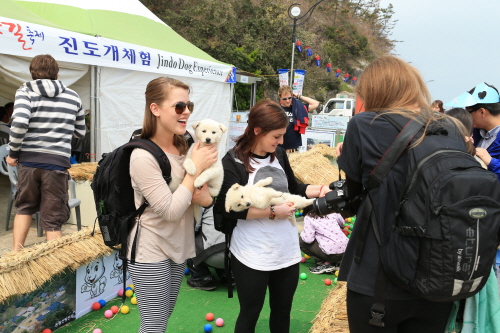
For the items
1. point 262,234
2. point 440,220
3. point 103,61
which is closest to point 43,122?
point 262,234

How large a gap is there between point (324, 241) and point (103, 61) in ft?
17.0

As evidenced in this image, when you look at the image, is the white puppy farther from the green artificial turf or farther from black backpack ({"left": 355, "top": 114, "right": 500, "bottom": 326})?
the green artificial turf

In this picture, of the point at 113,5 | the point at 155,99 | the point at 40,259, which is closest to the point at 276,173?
the point at 155,99

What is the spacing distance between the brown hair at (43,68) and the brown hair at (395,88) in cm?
363

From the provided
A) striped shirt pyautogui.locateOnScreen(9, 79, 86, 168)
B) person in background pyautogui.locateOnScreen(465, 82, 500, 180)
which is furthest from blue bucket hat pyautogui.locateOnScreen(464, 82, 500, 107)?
striped shirt pyautogui.locateOnScreen(9, 79, 86, 168)

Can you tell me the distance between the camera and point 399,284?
1.51 metres

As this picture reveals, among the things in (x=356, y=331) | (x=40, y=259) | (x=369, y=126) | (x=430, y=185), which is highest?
(x=369, y=126)

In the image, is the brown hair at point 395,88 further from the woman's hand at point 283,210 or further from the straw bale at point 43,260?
the straw bale at point 43,260

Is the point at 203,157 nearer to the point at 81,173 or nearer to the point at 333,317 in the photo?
the point at 333,317

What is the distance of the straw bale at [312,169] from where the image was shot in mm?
6676

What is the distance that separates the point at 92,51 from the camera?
6680mm

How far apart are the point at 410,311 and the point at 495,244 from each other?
43 cm

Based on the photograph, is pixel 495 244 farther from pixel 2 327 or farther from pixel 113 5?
pixel 113 5

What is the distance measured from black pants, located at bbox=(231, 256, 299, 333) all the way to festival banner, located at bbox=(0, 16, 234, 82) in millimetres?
4879
